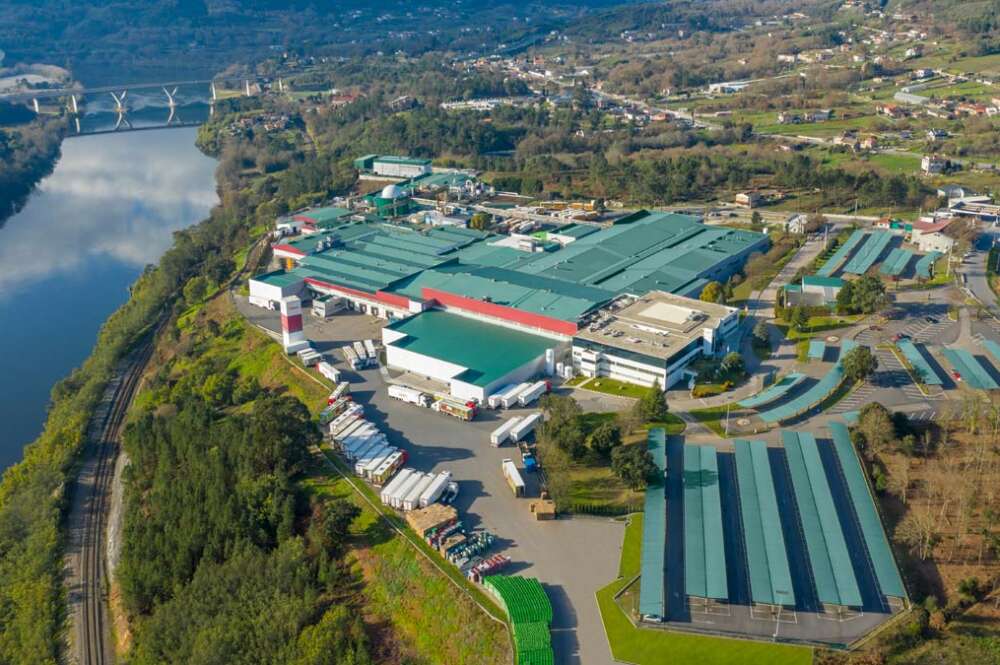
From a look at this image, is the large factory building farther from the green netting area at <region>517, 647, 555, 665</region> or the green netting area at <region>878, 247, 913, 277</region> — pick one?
the green netting area at <region>517, 647, 555, 665</region>

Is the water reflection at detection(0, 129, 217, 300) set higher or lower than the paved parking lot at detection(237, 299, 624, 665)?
lower

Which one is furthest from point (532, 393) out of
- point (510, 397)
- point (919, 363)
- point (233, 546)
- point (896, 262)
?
point (896, 262)

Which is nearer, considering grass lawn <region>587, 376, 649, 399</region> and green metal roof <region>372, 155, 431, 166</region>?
grass lawn <region>587, 376, 649, 399</region>

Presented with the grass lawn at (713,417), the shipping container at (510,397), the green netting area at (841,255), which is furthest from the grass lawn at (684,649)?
the green netting area at (841,255)

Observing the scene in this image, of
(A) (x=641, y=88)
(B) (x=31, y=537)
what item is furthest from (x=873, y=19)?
(B) (x=31, y=537)

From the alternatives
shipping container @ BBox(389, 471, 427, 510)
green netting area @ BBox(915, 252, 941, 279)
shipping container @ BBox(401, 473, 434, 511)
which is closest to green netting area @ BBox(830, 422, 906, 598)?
shipping container @ BBox(401, 473, 434, 511)

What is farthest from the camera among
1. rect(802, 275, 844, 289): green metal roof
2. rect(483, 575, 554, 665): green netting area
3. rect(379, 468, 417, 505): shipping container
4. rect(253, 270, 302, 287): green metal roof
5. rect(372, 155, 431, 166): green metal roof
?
rect(372, 155, 431, 166): green metal roof

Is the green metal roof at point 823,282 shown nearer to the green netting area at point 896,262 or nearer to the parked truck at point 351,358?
the green netting area at point 896,262
